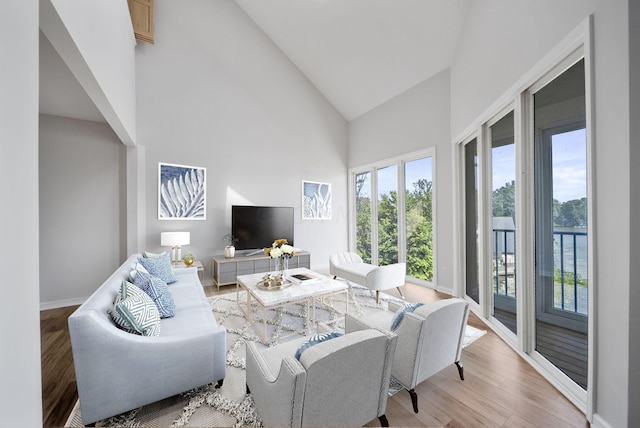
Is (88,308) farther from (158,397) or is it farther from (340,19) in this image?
(340,19)

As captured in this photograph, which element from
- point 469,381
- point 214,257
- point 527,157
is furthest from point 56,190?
point 527,157

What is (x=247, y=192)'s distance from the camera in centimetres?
495

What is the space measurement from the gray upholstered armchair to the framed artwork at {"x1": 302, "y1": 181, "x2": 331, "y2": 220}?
423cm

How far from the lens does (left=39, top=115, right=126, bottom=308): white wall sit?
11.6 ft

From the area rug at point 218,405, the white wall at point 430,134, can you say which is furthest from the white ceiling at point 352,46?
the area rug at point 218,405

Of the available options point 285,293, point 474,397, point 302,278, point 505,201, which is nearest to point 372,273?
point 302,278

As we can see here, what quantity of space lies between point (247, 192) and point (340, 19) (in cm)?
322

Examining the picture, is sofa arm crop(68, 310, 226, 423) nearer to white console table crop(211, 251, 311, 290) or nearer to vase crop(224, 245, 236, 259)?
white console table crop(211, 251, 311, 290)

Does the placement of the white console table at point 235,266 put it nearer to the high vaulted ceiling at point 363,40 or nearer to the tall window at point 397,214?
the tall window at point 397,214

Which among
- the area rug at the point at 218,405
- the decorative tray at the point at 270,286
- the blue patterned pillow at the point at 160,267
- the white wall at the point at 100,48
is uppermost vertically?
the white wall at the point at 100,48

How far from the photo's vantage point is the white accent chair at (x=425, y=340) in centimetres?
165

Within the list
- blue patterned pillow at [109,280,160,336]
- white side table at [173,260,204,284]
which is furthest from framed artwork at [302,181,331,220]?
blue patterned pillow at [109,280,160,336]

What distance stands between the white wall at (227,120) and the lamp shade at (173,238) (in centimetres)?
37

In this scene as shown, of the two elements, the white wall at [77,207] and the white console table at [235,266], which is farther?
the white console table at [235,266]
